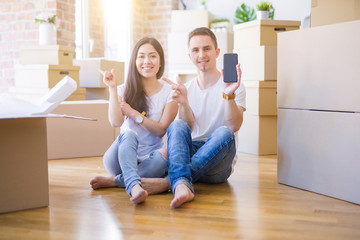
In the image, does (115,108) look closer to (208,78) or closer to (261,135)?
(208,78)

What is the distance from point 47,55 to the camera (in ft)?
10.2

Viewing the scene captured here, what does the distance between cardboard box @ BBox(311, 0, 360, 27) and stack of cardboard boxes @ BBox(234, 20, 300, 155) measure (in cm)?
78

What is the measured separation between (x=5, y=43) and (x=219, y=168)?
2550 millimetres

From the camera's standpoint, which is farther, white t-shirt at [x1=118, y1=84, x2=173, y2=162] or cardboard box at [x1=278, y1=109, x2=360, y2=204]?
white t-shirt at [x1=118, y1=84, x2=173, y2=162]

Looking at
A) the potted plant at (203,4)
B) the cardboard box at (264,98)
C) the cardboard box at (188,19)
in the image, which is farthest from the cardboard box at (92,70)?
the potted plant at (203,4)

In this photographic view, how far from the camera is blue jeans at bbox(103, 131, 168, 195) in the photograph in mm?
1694

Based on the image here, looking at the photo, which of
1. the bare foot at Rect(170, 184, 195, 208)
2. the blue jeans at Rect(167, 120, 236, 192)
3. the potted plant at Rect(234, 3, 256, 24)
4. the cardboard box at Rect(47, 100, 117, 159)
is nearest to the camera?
the bare foot at Rect(170, 184, 195, 208)

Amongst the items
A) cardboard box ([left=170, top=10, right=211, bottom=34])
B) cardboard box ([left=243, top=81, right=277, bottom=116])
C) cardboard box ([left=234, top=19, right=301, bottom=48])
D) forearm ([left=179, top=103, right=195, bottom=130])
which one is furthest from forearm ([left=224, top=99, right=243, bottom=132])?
cardboard box ([left=170, top=10, right=211, bottom=34])

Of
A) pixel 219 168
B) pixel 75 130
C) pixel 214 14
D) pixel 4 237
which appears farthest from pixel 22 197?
pixel 214 14

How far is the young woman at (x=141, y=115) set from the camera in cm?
182

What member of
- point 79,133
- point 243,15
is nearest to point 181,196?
point 79,133

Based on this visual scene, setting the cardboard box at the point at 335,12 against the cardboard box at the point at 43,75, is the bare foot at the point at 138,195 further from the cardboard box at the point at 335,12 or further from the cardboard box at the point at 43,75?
the cardboard box at the point at 43,75

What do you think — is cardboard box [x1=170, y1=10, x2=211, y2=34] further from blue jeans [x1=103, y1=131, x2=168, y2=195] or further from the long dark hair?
blue jeans [x1=103, y1=131, x2=168, y2=195]

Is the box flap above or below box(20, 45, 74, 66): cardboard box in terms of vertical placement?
below
